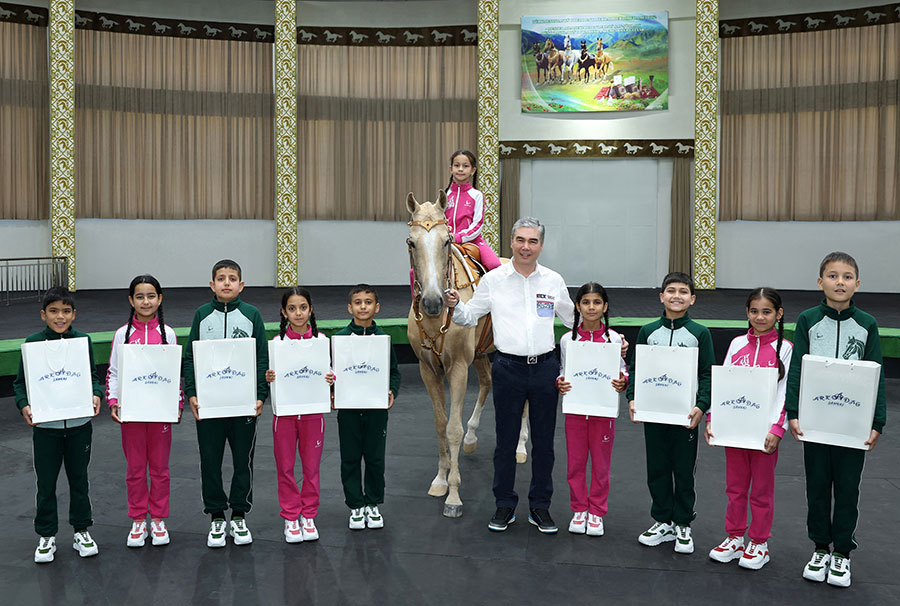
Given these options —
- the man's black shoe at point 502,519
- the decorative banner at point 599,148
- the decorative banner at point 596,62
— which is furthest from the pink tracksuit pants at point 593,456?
the decorative banner at point 596,62

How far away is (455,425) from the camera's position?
4539mm

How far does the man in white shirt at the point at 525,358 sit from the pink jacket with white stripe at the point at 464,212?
4.20 ft

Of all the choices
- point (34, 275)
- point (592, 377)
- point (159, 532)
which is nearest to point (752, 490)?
point (592, 377)

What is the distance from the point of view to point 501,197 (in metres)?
15.9

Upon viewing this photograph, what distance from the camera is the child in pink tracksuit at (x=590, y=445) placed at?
3932 millimetres

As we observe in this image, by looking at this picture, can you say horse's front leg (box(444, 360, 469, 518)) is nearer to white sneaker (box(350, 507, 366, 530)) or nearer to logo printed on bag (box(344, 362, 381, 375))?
white sneaker (box(350, 507, 366, 530))

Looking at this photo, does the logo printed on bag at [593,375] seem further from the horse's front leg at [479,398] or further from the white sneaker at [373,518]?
the horse's front leg at [479,398]

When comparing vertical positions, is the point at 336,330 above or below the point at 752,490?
above

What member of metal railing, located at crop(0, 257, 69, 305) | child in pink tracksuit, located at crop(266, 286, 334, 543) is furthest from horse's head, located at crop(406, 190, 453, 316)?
metal railing, located at crop(0, 257, 69, 305)

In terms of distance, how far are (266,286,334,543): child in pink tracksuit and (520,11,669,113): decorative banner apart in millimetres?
12763

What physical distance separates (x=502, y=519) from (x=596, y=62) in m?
13.2

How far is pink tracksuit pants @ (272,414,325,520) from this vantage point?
3859 mm

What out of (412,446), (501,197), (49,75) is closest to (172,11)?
(49,75)

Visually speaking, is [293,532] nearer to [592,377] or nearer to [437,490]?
[437,490]
